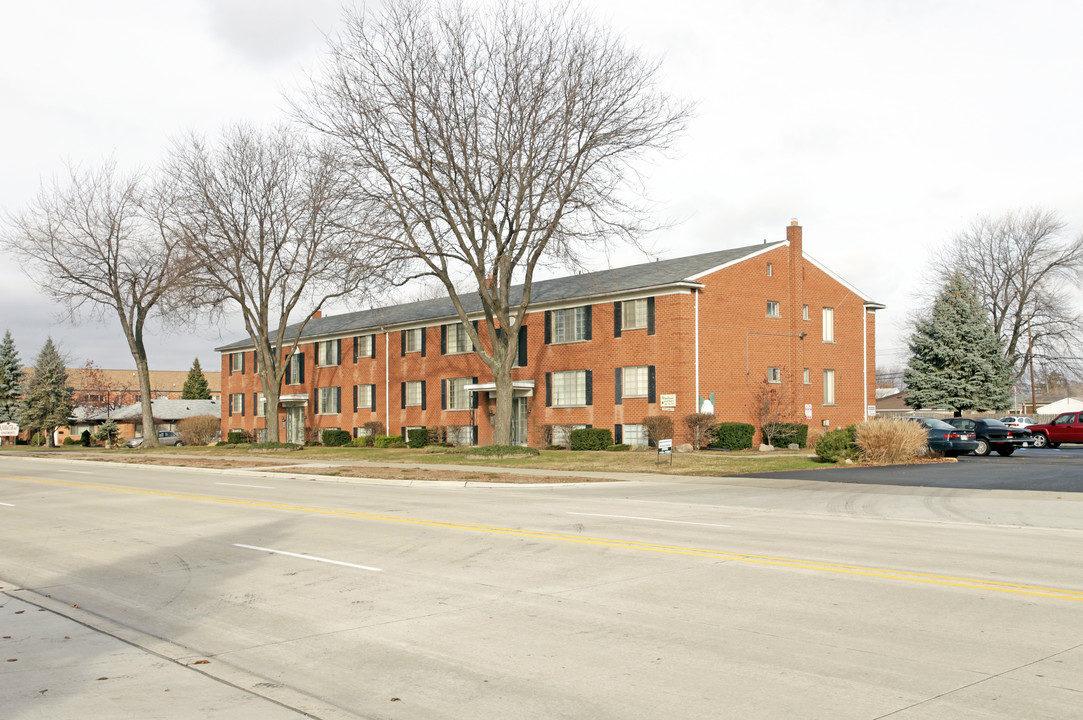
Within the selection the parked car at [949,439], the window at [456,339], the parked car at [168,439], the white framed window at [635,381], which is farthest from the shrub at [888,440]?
the parked car at [168,439]

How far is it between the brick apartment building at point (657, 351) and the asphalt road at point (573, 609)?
22106 millimetres

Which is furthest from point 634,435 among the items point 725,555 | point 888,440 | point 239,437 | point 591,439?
point 239,437

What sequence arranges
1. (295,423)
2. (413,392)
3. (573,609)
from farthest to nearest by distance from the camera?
(295,423) → (413,392) → (573,609)

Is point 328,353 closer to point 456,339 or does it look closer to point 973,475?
point 456,339

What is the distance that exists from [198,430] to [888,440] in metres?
53.4

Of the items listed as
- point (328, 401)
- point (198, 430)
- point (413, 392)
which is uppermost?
point (413, 392)

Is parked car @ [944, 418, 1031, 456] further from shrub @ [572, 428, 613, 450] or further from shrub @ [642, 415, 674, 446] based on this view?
shrub @ [572, 428, 613, 450]

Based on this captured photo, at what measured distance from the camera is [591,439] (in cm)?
4128

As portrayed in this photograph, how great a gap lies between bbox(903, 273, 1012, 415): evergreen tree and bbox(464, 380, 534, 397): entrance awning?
26400mm

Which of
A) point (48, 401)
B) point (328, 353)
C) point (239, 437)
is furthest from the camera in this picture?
point (48, 401)

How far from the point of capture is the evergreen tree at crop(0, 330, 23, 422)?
90562 millimetres

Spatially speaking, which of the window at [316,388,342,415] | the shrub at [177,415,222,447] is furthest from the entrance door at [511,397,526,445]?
the shrub at [177,415,222,447]

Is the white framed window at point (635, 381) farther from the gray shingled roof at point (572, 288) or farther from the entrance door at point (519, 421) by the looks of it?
the entrance door at point (519, 421)

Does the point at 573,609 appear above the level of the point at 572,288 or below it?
below
